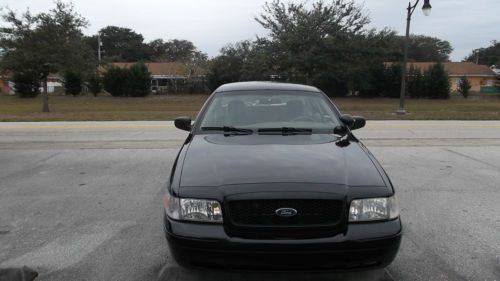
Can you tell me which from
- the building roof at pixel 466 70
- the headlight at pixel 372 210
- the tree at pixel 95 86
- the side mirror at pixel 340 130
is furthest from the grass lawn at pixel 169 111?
the building roof at pixel 466 70

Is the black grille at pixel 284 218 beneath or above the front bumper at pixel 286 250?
above

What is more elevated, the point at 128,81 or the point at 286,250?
the point at 128,81

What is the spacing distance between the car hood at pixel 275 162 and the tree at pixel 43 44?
20850 millimetres

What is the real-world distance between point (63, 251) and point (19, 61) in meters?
20.4

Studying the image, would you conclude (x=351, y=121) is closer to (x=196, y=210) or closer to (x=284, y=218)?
(x=284, y=218)

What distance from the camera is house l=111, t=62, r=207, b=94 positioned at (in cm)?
4884

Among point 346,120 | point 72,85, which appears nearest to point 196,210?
point 346,120

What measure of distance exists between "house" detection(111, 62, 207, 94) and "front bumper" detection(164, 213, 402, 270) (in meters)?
44.2

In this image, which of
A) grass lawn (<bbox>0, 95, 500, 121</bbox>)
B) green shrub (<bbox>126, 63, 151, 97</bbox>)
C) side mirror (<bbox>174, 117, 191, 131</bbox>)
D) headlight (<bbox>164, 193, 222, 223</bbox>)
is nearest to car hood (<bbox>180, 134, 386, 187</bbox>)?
headlight (<bbox>164, 193, 222, 223</bbox>)

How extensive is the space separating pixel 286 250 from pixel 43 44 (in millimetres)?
22350

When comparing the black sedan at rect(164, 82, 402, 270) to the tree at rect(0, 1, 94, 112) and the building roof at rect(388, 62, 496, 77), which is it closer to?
the tree at rect(0, 1, 94, 112)

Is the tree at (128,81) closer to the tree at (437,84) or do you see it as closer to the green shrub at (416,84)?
the green shrub at (416,84)

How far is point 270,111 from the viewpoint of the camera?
15.6 ft

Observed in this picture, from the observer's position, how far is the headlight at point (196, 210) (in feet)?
9.89
